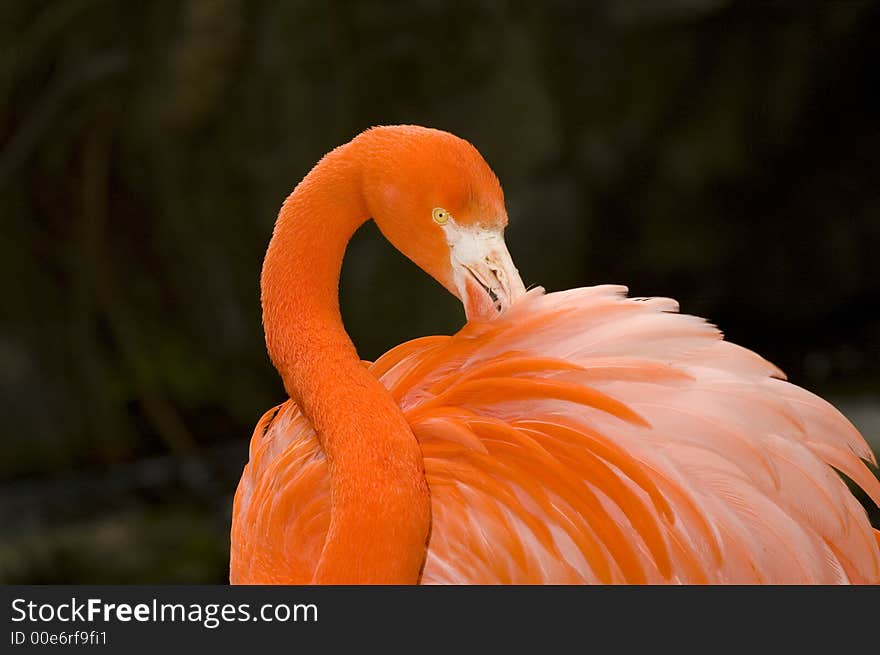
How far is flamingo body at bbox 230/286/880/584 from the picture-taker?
1.34 metres

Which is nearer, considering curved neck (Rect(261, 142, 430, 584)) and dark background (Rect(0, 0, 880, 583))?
curved neck (Rect(261, 142, 430, 584))

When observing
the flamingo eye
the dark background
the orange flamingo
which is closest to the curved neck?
the orange flamingo

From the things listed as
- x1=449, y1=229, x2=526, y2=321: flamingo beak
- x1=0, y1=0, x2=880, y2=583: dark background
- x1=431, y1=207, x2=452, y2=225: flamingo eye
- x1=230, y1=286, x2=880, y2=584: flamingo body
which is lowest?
x1=230, y1=286, x2=880, y2=584: flamingo body

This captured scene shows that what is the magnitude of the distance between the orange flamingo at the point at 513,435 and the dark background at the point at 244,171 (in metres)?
1.93

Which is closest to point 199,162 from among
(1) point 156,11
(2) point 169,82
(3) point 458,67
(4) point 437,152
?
(2) point 169,82

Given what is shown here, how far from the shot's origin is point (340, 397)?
1415 mm

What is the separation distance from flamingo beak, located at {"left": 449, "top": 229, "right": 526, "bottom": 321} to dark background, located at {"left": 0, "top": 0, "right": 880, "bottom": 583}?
6.83 feet

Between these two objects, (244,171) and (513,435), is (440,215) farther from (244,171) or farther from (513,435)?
(244,171)

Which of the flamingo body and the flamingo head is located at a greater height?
the flamingo head

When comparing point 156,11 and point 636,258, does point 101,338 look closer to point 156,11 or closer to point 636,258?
point 156,11

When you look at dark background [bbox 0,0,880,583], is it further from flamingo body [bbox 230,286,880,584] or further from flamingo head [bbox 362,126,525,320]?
flamingo head [bbox 362,126,525,320]

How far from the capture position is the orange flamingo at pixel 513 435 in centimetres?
134

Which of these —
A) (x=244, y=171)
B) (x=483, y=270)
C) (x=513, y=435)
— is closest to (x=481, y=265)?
(x=483, y=270)

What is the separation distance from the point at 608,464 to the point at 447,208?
42cm
